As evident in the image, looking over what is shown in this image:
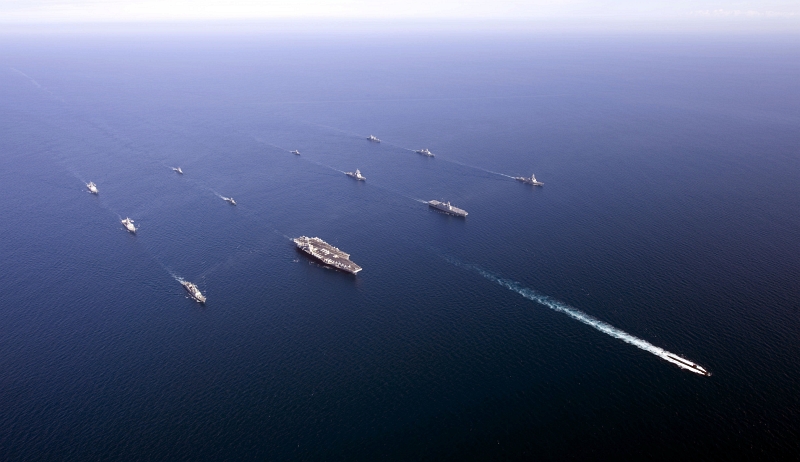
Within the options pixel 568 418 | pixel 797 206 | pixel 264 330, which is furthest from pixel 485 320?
pixel 797 206

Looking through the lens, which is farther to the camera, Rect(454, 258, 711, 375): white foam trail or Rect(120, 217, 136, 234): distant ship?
Rect(120, 217, 136, 234): distant ship


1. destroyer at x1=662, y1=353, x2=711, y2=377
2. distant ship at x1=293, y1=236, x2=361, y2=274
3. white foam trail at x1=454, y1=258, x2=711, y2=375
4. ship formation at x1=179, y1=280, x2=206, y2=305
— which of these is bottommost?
ship formation at x1=179, y1=280, x2=206, y2=305

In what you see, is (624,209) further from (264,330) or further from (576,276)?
(264,330)

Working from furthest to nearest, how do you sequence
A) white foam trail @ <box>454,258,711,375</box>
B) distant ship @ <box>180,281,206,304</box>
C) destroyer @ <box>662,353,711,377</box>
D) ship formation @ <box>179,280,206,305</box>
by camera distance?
distant ship @ <box>180,281,206,304</box> < ship formation @ <box>179,280,206,305</box> < white foam trail @ <box>454,258,711,375</box> < destroyer @ <box>662,353,711,377</box>

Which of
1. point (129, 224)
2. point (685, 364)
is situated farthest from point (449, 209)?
point (129, 224)

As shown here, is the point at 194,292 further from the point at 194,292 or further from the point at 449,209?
the point at 449,209

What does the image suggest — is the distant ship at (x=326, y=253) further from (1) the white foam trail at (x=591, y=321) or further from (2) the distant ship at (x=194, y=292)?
(2) the distant ship at (x=194, y=292)

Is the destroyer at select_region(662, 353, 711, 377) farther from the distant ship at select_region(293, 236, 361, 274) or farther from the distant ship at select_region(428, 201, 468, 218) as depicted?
the distant ship at select_region(428, 201, 468, 218)

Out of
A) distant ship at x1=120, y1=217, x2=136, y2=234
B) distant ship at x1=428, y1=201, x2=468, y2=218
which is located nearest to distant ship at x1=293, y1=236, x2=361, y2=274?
distant ship at x1=428, y1=201, x2=468, y2=218
